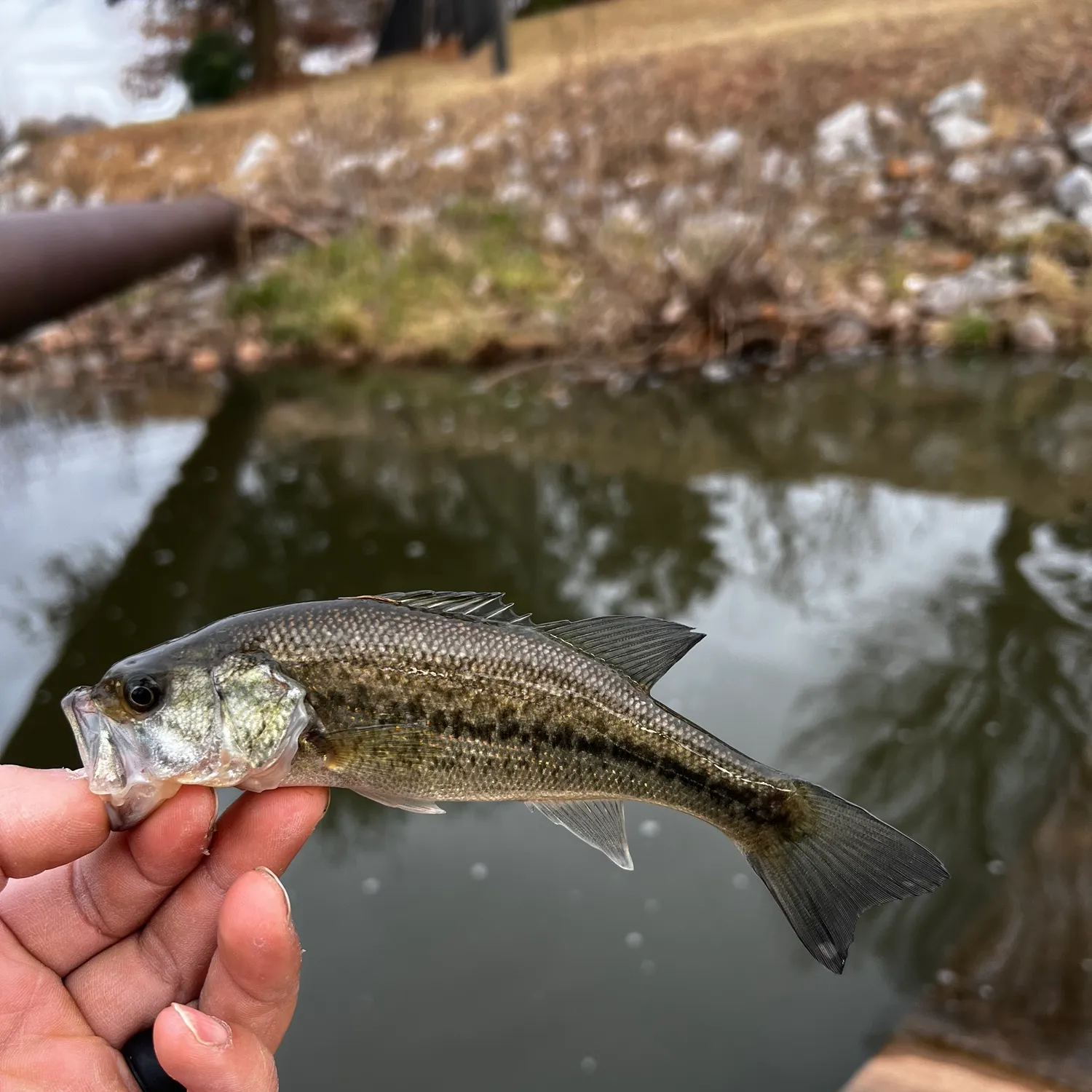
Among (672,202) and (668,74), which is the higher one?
(668,74)

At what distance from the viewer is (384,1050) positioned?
3525mm

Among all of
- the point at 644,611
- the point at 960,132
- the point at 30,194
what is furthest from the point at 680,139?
the point at 30,194

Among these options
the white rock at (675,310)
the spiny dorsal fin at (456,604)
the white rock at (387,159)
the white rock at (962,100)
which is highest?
the spiny dorsal fin at (456,604)

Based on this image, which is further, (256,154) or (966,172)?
(256,154)

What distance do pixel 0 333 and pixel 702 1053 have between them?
5.13m

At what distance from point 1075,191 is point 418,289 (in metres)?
8.94

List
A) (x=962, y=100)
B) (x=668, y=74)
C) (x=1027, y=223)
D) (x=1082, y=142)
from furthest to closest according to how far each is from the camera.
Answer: (x=668, y=74)
(x=962, y=100)
(x=1082, y=142)
(x=1027, y=223)

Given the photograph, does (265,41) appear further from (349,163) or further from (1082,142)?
(1082,142)

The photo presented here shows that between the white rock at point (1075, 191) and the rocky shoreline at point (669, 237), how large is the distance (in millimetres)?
24

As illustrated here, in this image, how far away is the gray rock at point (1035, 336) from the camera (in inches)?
400

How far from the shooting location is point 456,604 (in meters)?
2.00

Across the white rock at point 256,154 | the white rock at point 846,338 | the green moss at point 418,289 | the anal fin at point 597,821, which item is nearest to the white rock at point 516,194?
the green moss at point 418,289

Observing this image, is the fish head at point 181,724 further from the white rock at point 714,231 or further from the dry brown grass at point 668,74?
the dry brown grass at point 668,74

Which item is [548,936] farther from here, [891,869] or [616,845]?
[891,869]
